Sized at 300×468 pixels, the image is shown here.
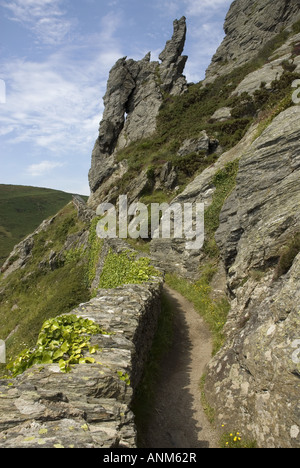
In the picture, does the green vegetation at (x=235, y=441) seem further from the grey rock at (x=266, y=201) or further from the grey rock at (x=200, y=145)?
the grey rock at (x=200, y=145)

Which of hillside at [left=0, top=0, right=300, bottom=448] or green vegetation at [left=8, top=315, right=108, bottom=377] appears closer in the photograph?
hillside at [left=0, top=0, right=300, bottom=448]

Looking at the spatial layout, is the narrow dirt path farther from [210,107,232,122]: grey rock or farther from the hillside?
[210,107,232,122]: grey rock

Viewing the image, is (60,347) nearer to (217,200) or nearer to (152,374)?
(152,374)

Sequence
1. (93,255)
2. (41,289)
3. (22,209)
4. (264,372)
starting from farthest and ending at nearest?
1. (22,209)
2. (41,289)
3. (93,255)
4. (264,372)

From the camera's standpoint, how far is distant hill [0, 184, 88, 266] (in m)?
116

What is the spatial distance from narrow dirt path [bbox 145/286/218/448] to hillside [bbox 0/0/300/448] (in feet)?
0.62

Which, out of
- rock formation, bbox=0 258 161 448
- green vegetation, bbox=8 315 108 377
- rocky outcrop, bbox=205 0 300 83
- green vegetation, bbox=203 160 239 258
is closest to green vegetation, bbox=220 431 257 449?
rock formation, bbox=0 258 161 448

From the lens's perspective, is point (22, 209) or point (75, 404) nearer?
point (75, 404)

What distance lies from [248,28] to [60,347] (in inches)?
2916

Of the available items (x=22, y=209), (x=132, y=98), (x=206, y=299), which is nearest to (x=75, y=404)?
(x=206, y=299)

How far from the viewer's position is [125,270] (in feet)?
55.3

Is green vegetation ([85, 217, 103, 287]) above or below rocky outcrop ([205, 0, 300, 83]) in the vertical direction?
below

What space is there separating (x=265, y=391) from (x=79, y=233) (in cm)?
3466

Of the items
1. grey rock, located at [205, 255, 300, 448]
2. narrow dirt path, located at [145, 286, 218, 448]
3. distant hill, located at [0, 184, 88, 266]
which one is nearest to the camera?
grey rock, located at [205, 255, 300, 448]
